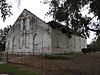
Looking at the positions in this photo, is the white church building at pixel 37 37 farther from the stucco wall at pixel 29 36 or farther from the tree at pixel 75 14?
the tree at pixel 75 14

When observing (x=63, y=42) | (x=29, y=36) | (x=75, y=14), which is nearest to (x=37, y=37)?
(x=29, y=36)

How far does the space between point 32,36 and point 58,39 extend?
576cm

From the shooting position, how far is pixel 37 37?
4634 centimetres

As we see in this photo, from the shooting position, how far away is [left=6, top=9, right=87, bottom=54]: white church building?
44.2 metres

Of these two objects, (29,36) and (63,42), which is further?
(63,42)

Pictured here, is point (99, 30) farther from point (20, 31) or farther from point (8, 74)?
point (20, 31)

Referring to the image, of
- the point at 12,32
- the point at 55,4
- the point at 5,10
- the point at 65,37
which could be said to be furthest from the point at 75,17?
the point at 12,32

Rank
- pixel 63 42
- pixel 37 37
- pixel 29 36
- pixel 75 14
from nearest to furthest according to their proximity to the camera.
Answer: pixel 75 14 → pixel 37 37 → pixel 29 36 → pixel 63 42

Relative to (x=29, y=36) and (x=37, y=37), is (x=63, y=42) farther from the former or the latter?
(x=29, y=36)

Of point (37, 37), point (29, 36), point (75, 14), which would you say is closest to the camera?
point (75, 14)

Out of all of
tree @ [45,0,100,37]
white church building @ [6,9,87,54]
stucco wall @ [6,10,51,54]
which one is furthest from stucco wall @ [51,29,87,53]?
tree @ [45,0,100,37]

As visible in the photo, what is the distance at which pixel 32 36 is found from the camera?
47500 millimetres

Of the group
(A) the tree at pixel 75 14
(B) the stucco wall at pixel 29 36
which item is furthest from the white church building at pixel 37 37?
(A) the tree at pixel 75 14

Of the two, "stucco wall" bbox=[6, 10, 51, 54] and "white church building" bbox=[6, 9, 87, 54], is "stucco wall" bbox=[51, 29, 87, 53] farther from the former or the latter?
"stucco wall" bbox=[6, 10, 51, 54]
